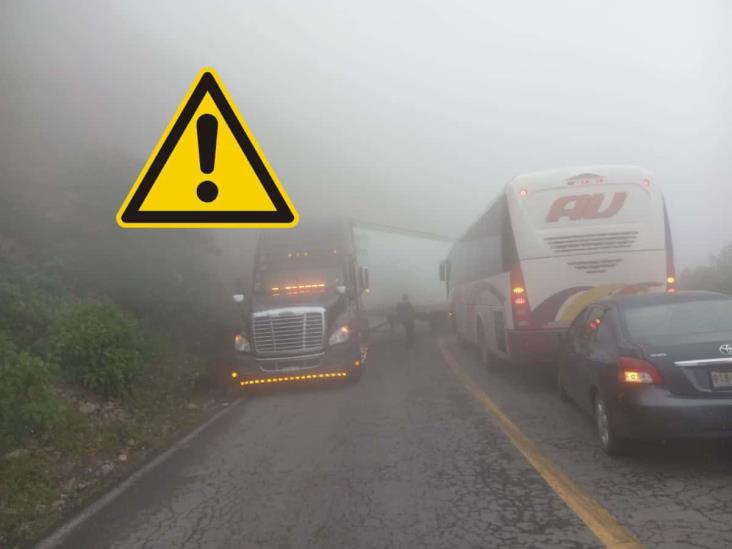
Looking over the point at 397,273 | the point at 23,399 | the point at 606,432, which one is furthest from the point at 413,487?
the point at 397,273

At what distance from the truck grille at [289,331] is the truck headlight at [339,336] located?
0.64ft

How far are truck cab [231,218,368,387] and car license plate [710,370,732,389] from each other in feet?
24.0

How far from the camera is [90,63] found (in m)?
33.7

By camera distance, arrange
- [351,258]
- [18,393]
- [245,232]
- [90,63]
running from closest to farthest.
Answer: [18,393]
[351,258]
[245,232]
[90,63]

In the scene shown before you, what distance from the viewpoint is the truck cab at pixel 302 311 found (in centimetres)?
1230

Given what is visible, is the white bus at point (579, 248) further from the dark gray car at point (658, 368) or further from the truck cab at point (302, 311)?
the truck cab at point (302, 311)

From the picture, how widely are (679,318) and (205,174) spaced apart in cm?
467

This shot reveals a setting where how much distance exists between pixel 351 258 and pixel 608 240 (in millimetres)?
5423

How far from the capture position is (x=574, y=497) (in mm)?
5504

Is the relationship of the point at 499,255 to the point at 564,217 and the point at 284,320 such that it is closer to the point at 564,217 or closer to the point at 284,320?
the point at 564,217

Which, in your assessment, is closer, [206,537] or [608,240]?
[206,537]

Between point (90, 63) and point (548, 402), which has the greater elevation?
point (90, 63)

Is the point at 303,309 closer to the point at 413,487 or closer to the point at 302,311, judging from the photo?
the point at 302,311

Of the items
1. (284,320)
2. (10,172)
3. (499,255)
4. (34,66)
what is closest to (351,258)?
(284,320)
